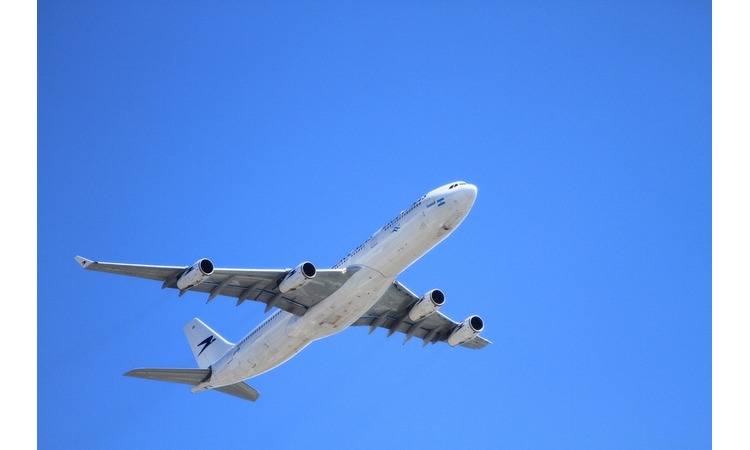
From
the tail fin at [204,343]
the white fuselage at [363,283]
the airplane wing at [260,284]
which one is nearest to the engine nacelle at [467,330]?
the white fuselage at [363,283]

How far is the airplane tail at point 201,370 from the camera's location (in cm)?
5272

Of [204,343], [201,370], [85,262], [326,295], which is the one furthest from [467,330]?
[85,262]

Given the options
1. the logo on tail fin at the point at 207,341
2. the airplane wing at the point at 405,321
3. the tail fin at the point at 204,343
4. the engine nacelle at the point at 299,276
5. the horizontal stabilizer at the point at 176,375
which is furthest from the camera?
the logo on tail fin at the point at 207,341

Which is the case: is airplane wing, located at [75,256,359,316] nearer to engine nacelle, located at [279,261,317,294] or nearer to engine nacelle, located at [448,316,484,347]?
engine nacelle, located at [279,261,317,294]

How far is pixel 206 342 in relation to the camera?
59812 millimetres

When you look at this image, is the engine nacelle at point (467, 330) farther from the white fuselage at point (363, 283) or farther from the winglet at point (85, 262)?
the winglet at point (85, 262)

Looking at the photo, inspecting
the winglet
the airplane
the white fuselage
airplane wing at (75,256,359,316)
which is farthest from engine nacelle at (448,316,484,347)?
the winglet

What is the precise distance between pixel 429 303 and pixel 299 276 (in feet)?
28.4

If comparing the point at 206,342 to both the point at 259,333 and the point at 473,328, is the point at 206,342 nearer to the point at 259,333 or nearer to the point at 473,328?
the point at 259,333

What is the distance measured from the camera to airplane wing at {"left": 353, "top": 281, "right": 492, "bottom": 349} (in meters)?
54.4

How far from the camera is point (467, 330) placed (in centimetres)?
5603

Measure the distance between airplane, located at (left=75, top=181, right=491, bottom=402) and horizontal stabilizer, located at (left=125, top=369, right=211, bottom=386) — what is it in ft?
0.17

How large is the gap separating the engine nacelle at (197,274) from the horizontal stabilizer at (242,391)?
12190 mm

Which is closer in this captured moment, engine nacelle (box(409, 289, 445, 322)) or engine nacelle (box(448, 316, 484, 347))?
engine nacelle (box(409, 289, 445, 322))
